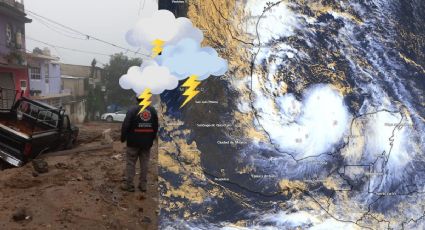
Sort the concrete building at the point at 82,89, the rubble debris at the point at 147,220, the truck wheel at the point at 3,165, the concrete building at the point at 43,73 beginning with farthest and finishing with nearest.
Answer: the concrete building at the point at 82,89, the concrete building at the point at 43,73, the truck wheel at the point at 3,165, the rubble debris at the point at 147,220

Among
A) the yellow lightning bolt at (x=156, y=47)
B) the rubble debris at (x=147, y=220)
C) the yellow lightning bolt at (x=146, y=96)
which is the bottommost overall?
the rubble debris at (x=147, y=220)

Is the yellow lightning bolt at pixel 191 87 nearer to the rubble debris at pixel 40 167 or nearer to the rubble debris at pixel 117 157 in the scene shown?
the rubble debris at pixel 40 167

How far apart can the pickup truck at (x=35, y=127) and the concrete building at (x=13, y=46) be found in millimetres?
10424

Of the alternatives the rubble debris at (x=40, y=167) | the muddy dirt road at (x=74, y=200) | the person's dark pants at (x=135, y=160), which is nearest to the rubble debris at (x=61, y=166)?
the muddy dirt road at (x=74, y=200)

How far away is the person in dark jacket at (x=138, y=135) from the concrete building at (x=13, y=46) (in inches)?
646

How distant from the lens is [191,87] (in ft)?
10.5

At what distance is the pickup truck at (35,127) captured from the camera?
8.53 metres

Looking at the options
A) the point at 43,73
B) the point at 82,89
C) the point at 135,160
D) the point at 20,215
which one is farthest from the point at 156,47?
the point at 82,89

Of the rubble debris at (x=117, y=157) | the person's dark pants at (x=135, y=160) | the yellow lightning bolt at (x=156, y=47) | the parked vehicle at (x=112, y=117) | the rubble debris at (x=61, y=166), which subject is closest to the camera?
the yellow lightning bolt at (x=156, y=47)

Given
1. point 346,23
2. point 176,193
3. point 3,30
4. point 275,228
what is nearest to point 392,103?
point 346,23

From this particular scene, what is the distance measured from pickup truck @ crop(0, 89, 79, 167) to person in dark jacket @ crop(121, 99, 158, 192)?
12.8ft

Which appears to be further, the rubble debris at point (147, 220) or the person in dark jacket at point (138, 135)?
the rubble debris at point (147, 220)

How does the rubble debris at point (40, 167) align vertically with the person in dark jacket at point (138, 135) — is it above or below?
below

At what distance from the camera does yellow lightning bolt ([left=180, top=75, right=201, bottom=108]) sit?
3.19 metres
